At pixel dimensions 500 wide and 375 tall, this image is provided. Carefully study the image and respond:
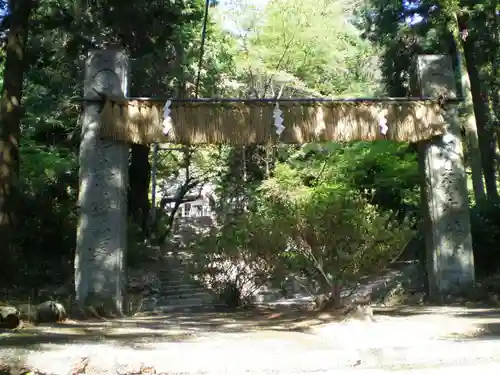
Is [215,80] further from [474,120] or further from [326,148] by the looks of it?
[474,120]

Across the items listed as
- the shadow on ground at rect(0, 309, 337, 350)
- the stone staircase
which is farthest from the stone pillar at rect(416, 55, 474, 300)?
the stone staircase

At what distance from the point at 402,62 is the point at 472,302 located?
8.81m

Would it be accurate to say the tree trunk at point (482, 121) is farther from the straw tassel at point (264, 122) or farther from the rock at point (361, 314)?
the rock at point (361, 314)

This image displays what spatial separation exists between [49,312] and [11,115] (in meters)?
3.78

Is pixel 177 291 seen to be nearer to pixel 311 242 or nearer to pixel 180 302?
pixel 180 302

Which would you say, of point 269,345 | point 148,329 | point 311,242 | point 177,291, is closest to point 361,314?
point 311,242

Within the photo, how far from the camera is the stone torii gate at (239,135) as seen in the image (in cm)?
867

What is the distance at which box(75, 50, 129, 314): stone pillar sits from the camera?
8.55 m

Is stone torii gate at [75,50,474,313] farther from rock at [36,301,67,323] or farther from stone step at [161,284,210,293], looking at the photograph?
stone step at [161,284,210,293]

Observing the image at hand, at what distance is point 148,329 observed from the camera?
6.78 m

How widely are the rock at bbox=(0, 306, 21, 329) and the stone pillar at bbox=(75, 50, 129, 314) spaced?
2.04m

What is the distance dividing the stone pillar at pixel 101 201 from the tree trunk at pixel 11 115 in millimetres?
1380

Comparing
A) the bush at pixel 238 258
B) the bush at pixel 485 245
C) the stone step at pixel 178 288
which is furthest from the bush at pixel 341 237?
the stone step at pixel 178 288

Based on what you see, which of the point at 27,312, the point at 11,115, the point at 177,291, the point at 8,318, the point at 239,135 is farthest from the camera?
the point at 177,291
